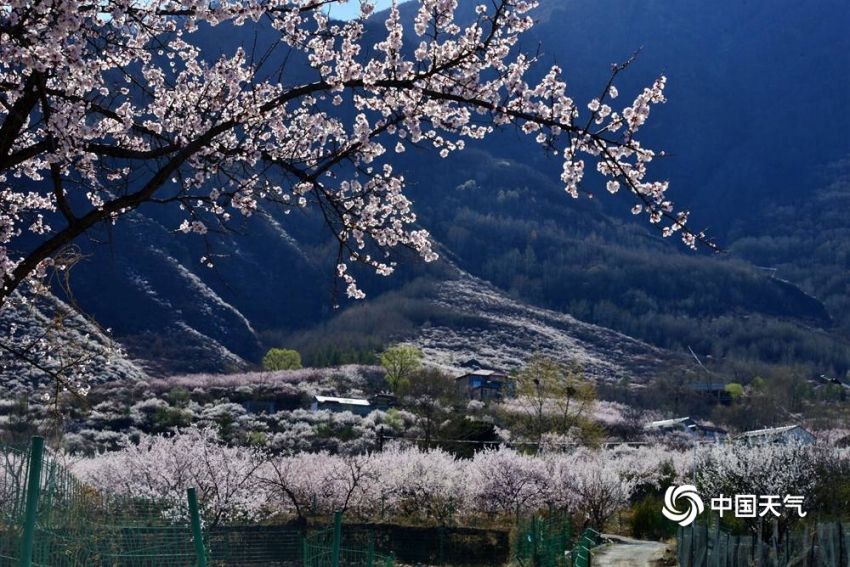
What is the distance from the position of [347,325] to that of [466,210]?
66.1 meters

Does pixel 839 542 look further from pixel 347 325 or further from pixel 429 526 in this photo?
pixel 347 325

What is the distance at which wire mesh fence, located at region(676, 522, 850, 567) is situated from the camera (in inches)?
553

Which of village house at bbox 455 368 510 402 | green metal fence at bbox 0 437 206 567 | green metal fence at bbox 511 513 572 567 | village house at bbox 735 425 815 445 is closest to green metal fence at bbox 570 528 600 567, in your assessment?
green metal fence at bbox 511 513 572 567

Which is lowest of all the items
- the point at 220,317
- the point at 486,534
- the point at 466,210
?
the point at 486,534

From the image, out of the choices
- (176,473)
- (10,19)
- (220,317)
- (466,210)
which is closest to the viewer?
(10,19)

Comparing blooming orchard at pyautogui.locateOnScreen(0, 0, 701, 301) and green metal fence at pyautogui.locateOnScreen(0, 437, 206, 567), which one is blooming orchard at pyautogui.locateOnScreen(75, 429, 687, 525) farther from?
green metal fence at pyautogui.locateOnScreen(0, 437, 206, 567)

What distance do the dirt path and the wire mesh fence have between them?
4.62 m

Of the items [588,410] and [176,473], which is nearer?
[176,473]

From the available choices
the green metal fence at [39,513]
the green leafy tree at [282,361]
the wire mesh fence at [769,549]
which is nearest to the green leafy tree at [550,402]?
the wire mesh fence at [769,549]

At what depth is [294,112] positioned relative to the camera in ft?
27.8

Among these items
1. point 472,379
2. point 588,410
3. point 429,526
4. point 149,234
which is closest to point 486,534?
point 429,526

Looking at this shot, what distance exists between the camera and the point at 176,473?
2678 cm

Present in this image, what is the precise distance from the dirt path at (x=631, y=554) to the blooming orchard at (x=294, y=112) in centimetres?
1458

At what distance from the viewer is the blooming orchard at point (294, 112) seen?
21.1 feet
